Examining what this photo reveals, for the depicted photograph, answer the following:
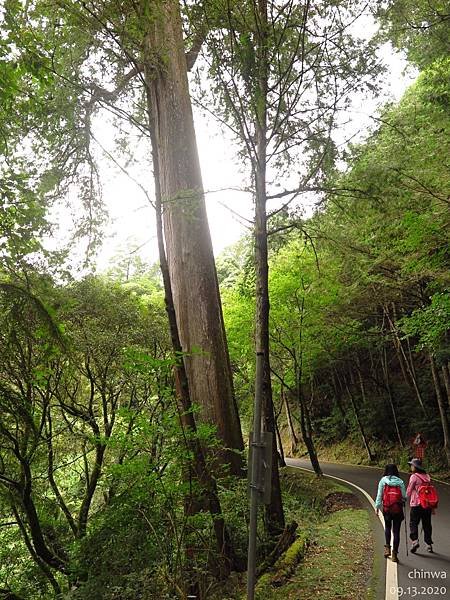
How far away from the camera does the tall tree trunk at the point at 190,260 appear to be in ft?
27.8

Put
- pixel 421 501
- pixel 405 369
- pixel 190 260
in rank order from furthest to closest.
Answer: pixel 405 369 → pixel 190 260 → pixel 421 501

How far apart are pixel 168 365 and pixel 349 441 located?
23752mm

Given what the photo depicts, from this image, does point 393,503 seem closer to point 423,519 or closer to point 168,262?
point 423,519

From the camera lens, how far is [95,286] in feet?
32.1

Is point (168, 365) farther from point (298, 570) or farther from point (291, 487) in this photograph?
point (291, 487)

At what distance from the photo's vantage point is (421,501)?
23.4 ft

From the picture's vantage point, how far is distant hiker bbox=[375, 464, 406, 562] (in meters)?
6.91

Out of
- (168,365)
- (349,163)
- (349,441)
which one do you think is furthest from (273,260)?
(349,441)

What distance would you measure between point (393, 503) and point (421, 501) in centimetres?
56

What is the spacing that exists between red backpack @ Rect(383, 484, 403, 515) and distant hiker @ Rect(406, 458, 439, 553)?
460 mm

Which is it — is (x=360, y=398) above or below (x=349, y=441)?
above

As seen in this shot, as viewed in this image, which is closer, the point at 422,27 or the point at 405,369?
the point at 422,27

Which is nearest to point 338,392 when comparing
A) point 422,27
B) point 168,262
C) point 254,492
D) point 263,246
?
point 168,262

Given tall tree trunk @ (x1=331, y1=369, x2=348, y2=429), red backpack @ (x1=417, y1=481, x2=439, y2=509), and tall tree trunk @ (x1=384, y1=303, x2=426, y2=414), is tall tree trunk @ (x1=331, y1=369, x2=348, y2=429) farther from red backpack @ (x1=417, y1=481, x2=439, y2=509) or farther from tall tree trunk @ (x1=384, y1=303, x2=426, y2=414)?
red backpack @ (x1=417, y1=481, x2=439, y2=509)
